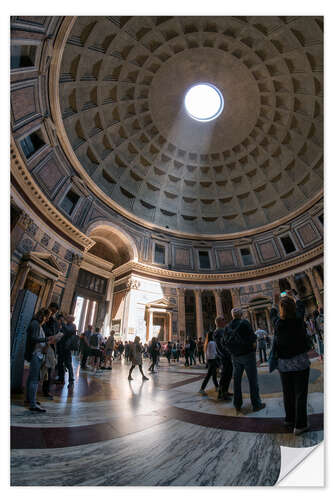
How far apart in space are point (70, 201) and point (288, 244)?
18320 millimetres

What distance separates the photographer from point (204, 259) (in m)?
22.9

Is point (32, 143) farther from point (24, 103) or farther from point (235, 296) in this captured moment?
point (235, 296)

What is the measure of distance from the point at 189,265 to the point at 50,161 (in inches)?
569

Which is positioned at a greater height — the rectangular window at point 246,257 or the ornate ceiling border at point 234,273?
the rectangular window at point 246,257

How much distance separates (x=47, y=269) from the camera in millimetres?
11383

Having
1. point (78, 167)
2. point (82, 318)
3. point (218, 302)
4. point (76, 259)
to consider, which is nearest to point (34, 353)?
point (76, 259)

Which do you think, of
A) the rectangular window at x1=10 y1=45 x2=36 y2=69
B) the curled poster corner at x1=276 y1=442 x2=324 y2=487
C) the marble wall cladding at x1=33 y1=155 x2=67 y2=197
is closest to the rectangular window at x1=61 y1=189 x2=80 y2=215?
the marble wall cladding at x1=33 y1=155 x2=67 y2=197

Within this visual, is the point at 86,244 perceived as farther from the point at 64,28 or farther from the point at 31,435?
the point at 31,435

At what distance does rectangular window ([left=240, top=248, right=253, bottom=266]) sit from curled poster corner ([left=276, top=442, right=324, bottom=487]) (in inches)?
818

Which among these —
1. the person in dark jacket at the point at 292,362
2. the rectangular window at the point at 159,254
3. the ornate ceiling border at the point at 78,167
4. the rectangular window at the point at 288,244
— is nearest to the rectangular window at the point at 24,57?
the ornate ceiling border at the point at 78,167

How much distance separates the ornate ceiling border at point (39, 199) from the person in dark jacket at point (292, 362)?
11.6 metres

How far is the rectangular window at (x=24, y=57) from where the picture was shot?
28.1 ft

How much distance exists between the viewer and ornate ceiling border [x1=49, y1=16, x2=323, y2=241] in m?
9.88

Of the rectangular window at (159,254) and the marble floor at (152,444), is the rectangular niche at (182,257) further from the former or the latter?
the marble floor at (152,444)
